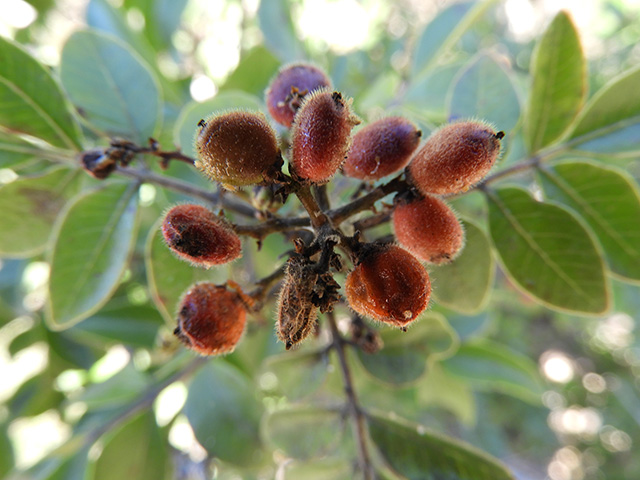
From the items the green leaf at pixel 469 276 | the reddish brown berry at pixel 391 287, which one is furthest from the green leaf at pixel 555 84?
the reddish brown berry at pixel 391 287

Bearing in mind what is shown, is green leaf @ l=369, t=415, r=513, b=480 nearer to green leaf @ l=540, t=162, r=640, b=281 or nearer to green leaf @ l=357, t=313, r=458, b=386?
green leaf @ l=357, t=313, r=458, b=386

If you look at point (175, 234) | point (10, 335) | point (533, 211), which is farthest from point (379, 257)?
point (10, 335)

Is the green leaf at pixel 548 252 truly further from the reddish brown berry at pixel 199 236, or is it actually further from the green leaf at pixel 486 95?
the reddish brown berry at pixel 199 236

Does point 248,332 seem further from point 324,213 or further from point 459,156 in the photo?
point 459,156

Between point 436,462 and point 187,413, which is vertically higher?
point 187,413

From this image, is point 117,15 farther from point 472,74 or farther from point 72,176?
point 472,74

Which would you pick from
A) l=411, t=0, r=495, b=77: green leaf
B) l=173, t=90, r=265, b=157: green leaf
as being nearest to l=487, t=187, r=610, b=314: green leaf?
l=173, t=90, r=265, b=157: green leaf
